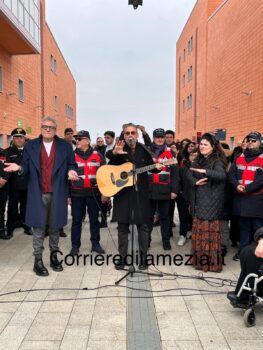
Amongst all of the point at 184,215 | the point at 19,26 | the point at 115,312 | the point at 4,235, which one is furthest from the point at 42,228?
the point at 19,26

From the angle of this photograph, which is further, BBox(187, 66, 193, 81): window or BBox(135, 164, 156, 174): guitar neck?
BBox(187, 66, 193, 81): window

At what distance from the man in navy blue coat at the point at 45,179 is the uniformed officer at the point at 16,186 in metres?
1.97

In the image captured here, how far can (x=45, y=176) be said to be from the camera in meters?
5.39

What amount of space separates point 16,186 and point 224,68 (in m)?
25.2

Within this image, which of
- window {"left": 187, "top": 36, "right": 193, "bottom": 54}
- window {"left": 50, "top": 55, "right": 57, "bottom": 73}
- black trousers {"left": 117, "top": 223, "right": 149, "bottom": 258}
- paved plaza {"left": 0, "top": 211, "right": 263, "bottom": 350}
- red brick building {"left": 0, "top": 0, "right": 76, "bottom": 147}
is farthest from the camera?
window {"left": 187, "top": 36, "right": 193, "bottom": 54}

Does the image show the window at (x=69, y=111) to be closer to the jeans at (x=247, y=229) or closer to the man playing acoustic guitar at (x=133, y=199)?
the man playing acoustic guitar at (x=133, y=199)

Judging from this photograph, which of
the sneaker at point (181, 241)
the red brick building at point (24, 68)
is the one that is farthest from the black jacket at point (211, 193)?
the red brick building at point (24, 68)

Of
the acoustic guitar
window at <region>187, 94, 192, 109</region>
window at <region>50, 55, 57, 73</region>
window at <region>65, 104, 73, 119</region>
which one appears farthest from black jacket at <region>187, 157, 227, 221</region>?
window at <region>65, 104, 73, 119</region>

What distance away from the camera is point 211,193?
5.55m

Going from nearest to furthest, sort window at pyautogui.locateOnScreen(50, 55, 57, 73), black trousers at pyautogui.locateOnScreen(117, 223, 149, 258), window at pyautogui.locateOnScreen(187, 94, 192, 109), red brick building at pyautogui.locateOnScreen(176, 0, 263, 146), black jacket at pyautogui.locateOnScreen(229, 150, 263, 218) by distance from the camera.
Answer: black jacket at pyautogui.locateOnScreen(229, 150, 263, 218) < black trousers at pyautogui.locateOnScreen(117, 223, 149, 258) < red brick building at pyautogui.locateOnScreen(176, 0, 263, 146) < window at pyautogui.locateOnScreen(50, 55, 57, 73) < window at pyautogui.locateOnScreen(187, 94, 192, 109)

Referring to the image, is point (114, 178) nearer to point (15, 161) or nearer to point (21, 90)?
point (15, 161)

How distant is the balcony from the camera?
16.0 m

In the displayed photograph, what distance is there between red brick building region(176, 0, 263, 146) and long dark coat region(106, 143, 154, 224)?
342 inches

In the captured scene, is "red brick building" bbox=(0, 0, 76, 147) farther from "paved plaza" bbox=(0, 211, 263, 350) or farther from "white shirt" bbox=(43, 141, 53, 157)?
"paved plaza" bbox=(0, 211, 263, 350)
